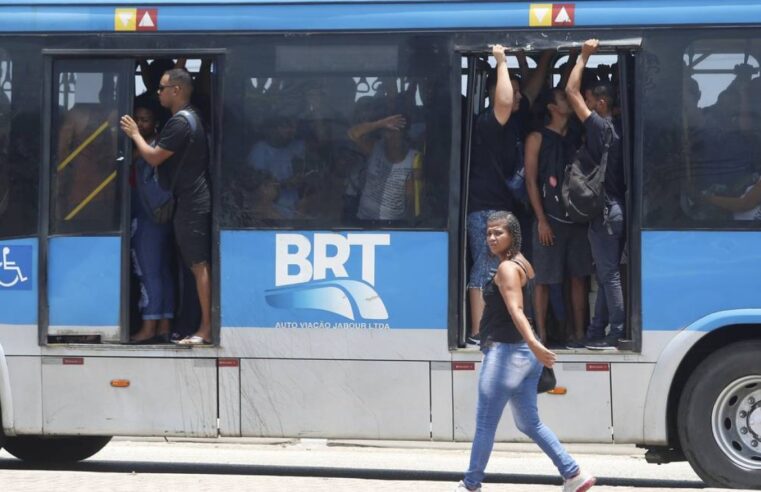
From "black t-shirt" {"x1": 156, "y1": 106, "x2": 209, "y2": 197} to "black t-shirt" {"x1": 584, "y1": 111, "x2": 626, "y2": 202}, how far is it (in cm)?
258

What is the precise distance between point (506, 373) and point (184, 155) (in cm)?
295

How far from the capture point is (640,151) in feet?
32.7

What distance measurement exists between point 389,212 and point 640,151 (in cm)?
168

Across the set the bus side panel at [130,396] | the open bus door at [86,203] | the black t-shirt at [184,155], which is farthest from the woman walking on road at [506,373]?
the open bus door at [86,203]

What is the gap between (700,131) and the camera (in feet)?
32.6

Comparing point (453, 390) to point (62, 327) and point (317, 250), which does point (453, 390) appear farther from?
point (62, 327)

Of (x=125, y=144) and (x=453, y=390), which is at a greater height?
(x=125, y=144)

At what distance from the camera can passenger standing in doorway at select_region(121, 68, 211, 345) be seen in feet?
33.9

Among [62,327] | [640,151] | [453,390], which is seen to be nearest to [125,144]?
[62,327]

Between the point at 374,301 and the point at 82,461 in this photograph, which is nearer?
the point at 374,301

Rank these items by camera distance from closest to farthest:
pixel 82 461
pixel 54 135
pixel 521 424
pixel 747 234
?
pixel 521 424 < pixel 747 234 < pixel 54 135 < pixel 82 461

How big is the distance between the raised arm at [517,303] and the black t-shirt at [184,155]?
2.72m

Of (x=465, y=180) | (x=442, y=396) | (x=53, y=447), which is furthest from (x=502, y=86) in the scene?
(x=53, y=447)

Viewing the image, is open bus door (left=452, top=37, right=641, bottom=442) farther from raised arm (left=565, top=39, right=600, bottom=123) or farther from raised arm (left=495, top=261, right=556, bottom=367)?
raised arm (left=495, top=261, right=556, bottom=367)
